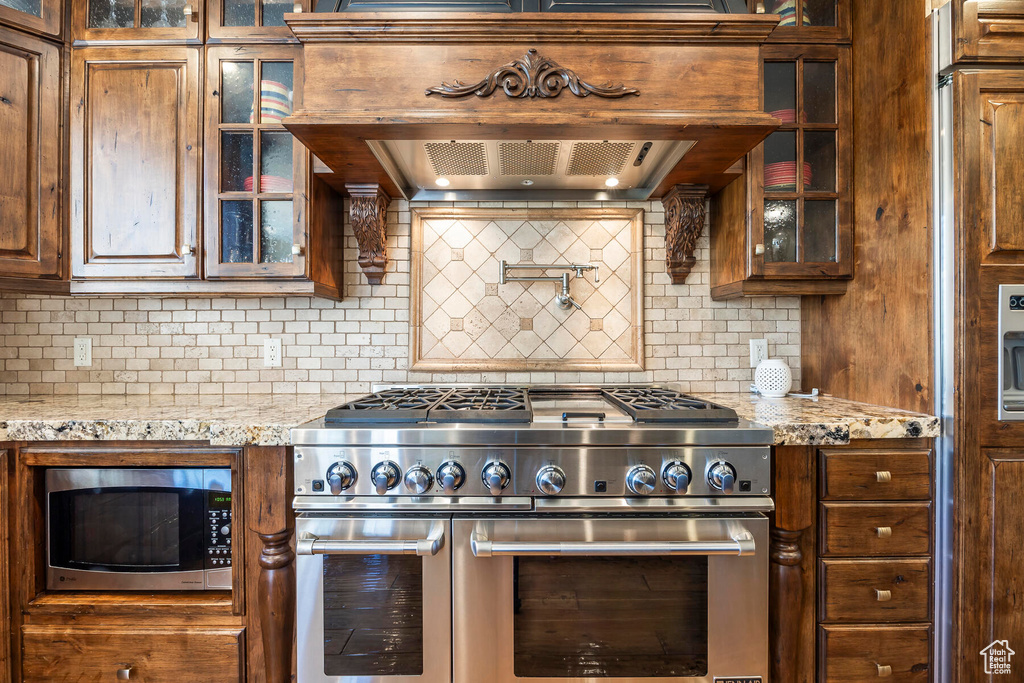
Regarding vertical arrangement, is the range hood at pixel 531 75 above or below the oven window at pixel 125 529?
above

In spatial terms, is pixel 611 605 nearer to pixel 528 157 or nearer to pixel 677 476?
pixel 677 476

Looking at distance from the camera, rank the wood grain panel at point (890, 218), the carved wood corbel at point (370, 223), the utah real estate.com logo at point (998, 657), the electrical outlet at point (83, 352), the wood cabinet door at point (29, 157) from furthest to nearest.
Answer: the electrical outlet at point (83, 352) → the carved wood corbel at point (370, 223) → the wood cabinet door at point (29, 157) → the wood grain panel at point (890, 218) → the utah real estate.com logo at point (998, 657)

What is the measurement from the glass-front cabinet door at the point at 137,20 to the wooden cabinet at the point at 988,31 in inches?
99.9

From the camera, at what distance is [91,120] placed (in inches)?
72.8

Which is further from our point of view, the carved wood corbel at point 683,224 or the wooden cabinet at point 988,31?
the carved wood corbel at point 683,224

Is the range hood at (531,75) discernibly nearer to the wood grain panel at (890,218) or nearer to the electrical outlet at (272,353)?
the wood grain panel at (890,218)

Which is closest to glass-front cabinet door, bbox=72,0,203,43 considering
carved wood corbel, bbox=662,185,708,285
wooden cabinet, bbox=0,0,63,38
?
wooden cabinet, bbox=0,0,63,38

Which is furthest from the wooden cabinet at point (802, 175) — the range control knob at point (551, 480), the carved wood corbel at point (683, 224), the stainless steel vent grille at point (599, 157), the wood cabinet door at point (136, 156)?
the wood cabinet door at point (136, 156)

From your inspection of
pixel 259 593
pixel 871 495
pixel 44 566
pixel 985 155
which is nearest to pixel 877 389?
pixel 871 495

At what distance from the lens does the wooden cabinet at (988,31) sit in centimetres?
149

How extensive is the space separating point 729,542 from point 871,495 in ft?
1.61

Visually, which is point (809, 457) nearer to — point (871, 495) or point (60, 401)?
point (871, 495)

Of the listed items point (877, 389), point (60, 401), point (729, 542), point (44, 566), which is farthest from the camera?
point (60, 401)

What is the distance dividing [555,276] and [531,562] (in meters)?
1.25
